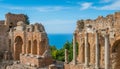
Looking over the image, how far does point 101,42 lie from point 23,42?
43.8 ft

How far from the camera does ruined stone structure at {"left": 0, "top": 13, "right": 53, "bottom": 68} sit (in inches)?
1243

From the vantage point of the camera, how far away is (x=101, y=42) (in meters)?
26.4

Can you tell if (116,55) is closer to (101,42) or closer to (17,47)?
(101,42)

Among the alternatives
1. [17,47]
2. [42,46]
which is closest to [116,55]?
[42,46]

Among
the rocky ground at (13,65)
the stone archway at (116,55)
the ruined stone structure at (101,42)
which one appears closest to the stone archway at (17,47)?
the rocky ground at (13,65)

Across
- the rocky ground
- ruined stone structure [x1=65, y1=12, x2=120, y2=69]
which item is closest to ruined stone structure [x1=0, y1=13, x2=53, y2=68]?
the rocky ground

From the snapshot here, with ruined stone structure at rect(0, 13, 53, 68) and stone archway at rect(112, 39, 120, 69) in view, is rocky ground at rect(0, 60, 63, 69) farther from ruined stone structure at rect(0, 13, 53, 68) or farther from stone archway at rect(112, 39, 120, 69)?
stone archway at rect(112, 39, 120, 69)

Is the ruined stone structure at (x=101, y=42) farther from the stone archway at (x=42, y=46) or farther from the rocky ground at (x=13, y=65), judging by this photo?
the stone archway at (x=42, y=46)

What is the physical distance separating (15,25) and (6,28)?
Result: 1.45 m

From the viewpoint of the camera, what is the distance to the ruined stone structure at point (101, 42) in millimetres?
24188

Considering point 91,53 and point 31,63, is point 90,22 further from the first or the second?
point 31,63

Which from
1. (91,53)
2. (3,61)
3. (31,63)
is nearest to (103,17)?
(91,53)

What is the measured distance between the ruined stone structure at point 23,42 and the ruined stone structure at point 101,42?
3.76 metres

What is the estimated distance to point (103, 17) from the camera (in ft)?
88.0
